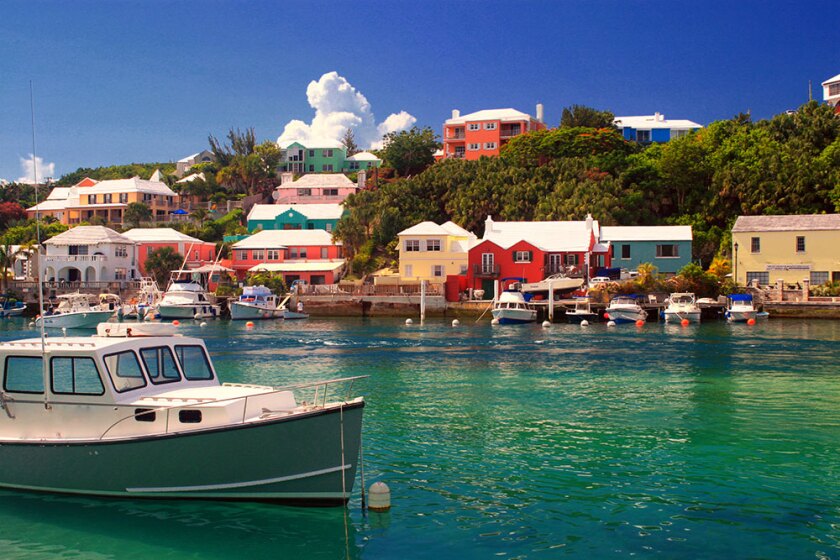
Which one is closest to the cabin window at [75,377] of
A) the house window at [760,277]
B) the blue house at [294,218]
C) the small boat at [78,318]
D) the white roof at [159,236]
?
the small boat at [78,318]

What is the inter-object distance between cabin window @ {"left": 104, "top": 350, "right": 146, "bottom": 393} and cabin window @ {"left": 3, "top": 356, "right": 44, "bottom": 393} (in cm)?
143

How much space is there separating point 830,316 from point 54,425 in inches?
2432

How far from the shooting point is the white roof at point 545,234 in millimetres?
74938

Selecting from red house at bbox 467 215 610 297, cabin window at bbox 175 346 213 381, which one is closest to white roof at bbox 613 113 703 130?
red house at bbox 467 215 610 297

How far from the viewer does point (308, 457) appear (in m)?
14.2

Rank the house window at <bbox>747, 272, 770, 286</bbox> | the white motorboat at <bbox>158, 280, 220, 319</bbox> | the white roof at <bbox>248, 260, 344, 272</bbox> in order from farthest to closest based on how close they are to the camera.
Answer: the white roof at <bbox>248, 260, 344, 272</bbox> → the house window at <bbox>747, 272, 770, 286</bbox> → the white motorboat at <bbox>158, 280, 220, 319</bbox>

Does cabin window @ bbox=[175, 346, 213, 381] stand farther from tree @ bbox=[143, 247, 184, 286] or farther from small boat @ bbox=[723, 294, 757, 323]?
tree @ bbox=[143, 247, 184, 286]

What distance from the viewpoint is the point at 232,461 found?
46.8 feet

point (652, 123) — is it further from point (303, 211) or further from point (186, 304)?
point (186, 304)

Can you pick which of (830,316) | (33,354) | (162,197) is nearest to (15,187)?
(162,197)

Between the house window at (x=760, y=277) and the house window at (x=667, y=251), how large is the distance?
6.96 metres

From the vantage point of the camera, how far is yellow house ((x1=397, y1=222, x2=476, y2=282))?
79.0 metres

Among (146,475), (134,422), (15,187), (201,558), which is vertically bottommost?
(201,558)

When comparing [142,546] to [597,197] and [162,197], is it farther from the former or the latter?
[162,197]
